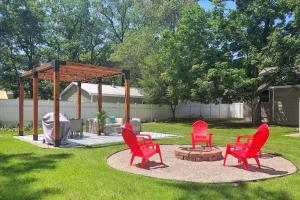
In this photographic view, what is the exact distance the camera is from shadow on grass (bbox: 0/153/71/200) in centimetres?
646

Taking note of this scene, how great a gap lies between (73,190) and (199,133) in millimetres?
6245

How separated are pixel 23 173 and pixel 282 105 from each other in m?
21.4

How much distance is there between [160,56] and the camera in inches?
1125

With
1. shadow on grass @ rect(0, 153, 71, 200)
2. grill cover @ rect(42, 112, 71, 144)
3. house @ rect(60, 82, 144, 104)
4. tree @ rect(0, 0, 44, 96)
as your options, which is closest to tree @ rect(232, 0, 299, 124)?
house @ rect(60, 82, 144, 104)

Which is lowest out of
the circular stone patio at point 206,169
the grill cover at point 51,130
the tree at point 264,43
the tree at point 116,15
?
the circular stone patio at point 206,169

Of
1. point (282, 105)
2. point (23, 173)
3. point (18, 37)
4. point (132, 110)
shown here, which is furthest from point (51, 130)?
point (18, 37)

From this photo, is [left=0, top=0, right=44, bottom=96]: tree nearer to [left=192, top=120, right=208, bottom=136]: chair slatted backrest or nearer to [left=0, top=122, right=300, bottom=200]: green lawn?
[left=192, top=120, right=208, bottom=136]: chair slatted backrest

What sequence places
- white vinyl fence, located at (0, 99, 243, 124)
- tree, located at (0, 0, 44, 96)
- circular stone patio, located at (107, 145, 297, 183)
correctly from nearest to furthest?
1. circular stone patio, located at (107, 145, 297, 183)
2. white vinyl fence, located at (0, 99, 243, 124)
3. tree, located at (0, 0, 44, 96)

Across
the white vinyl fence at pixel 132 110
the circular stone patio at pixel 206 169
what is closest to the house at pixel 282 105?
the white vinyl fence at pixel 132 110

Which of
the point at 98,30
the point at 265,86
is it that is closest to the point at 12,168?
the point at 265,86

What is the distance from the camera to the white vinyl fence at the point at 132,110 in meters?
23.1

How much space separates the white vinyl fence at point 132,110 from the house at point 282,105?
350 inches

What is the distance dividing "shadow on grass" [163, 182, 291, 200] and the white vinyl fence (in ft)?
60.4

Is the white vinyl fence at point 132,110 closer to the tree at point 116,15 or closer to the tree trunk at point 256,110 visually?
the tree trunk at point 256,110
